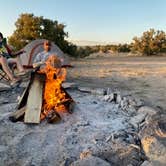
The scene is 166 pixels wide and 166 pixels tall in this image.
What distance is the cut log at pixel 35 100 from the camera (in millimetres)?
4605

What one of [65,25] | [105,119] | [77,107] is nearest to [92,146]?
[105,119]

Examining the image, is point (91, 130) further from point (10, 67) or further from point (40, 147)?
point (10, 67)

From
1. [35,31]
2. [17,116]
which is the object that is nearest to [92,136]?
[17,116]

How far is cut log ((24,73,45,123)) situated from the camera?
461cm

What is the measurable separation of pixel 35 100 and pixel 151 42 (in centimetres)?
1566

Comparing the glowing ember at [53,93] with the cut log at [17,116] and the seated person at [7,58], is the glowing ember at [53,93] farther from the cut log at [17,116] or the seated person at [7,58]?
the seated person at [7,58]

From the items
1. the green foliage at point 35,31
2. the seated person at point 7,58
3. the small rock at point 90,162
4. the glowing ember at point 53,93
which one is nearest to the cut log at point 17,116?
the glowing ember at point 53,93

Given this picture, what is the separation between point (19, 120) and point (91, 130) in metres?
1.00

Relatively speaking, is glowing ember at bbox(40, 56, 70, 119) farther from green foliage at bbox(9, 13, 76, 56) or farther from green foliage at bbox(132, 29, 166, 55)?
green foliage at bbox(132, 29, 166, 55)

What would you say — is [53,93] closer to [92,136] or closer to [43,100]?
[43,100]

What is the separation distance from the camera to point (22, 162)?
143 inches

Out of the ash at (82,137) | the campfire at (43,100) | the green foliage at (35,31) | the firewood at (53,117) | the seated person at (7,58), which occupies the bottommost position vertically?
the ash at (82,137)

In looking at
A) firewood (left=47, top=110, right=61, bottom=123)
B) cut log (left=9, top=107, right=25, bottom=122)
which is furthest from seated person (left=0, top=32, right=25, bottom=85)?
firewood (left=47, top=110, right=61, bottom=123)

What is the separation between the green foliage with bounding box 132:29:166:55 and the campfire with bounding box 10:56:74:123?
49.8 ft
